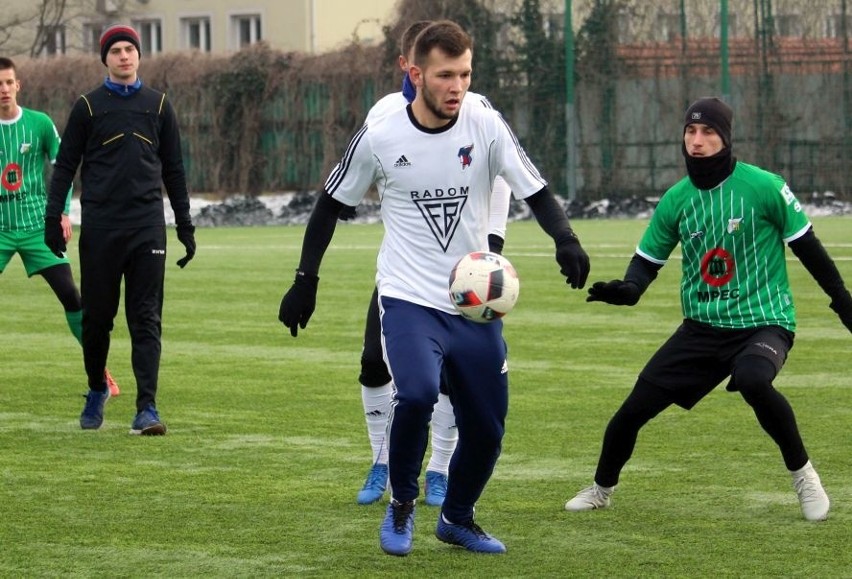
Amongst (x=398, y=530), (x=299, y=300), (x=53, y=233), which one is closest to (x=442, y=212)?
(x=299, y=300)

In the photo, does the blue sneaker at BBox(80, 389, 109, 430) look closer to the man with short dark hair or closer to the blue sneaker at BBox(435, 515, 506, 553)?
the man with short dark hair

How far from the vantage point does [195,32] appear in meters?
53.2

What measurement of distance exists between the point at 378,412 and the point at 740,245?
1.75 meters

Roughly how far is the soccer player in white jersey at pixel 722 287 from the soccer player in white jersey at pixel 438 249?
72cm

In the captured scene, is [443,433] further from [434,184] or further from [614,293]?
[434,184]

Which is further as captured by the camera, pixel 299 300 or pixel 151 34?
pixel 151 34

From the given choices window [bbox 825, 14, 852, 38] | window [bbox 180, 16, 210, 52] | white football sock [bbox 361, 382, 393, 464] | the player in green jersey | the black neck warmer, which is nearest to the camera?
the black neck warmer

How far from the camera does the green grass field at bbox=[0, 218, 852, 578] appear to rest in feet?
20.4

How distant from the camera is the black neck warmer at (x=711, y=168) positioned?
6.95 meters

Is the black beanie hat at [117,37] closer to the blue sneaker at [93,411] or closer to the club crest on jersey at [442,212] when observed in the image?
the blue sneaker at [93,411]

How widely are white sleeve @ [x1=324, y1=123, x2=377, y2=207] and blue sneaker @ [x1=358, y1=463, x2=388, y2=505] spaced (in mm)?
1428

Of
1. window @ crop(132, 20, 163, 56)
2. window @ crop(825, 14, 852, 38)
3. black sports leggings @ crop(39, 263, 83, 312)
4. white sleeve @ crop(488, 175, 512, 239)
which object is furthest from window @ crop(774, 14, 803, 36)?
white sleeve @ crop(488, 175, 512, 239)

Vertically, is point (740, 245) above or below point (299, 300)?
above

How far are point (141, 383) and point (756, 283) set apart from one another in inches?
148
